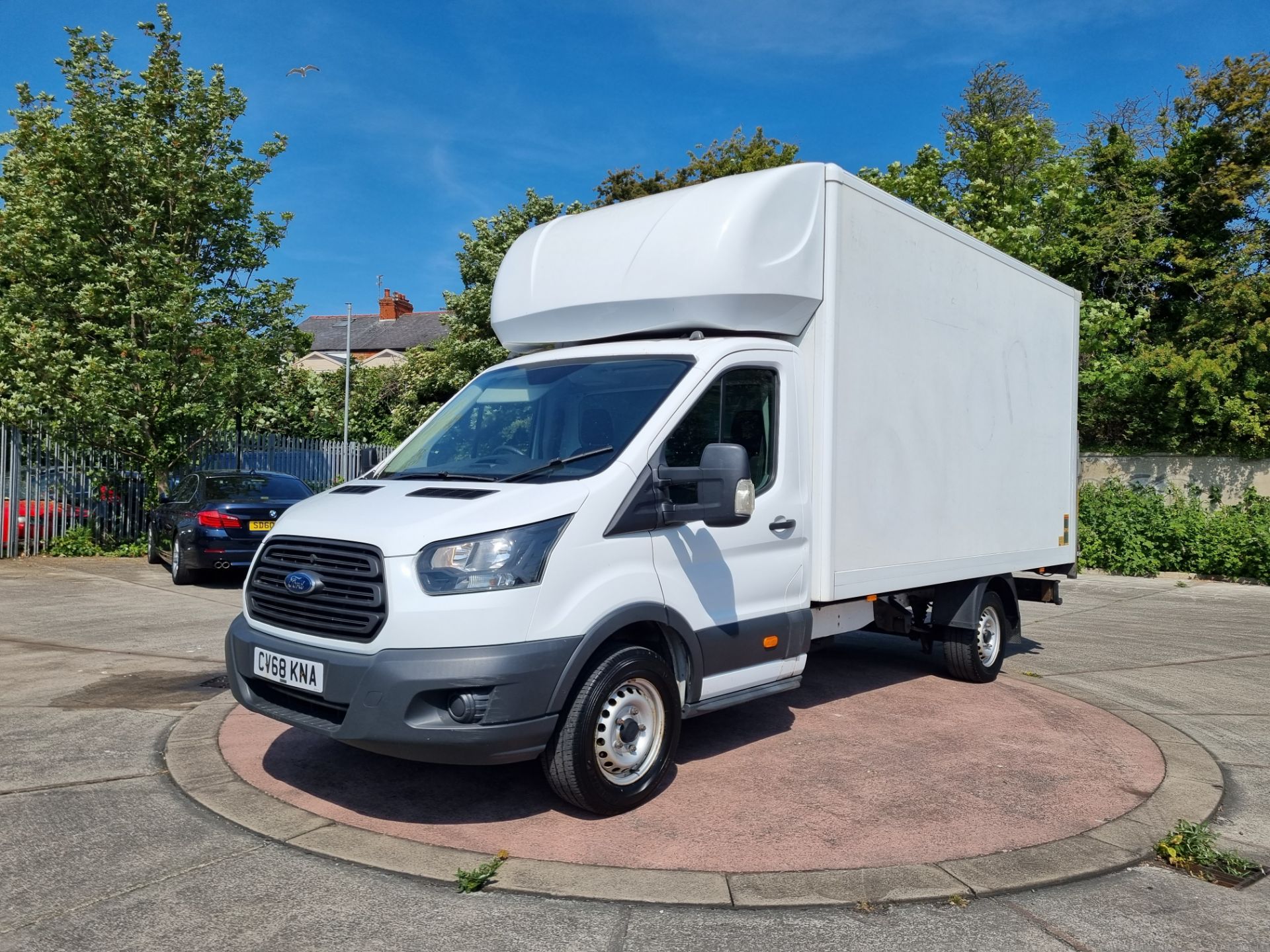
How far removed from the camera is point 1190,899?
12.7 feet

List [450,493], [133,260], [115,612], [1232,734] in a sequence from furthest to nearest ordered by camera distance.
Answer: [133,260] < [115,612] < [1232,734] < [450,493]

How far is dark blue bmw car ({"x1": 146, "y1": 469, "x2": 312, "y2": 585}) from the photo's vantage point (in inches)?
Answer: 480

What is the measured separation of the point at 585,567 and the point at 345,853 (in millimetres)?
1557

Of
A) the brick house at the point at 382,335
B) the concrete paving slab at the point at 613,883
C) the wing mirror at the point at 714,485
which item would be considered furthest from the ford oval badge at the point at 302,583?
the brick house at the point at 382,335

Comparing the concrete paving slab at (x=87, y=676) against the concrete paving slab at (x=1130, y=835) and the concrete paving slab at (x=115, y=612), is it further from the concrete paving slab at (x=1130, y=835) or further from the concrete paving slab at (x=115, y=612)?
the concrete paving slab at (x=1130, y=835)

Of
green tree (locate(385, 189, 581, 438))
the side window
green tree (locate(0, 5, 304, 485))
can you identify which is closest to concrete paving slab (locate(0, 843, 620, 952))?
the side window

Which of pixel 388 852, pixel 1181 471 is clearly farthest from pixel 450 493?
pixel 1181 471

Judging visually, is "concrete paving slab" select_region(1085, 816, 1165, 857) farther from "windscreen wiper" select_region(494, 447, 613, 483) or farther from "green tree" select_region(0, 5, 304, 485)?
"green tree" select_region(0, 5, 304, 485)

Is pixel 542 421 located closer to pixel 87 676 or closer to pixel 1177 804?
pixel 1177 804

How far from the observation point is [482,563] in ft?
13.2

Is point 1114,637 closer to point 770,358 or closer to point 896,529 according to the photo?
point 896,529

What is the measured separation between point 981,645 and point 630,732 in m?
4.10

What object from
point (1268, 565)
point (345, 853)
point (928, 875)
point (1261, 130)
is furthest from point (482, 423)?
point (1261, 130)

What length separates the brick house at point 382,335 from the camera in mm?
56219
